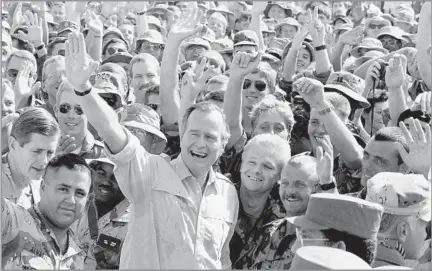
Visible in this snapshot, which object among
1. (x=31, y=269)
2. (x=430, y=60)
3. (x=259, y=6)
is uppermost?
(x=259, y=6)

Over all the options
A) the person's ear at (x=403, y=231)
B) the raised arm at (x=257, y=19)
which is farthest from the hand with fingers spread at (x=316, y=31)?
the person's ear at (x=403, y=231)

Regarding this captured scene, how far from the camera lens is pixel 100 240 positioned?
14.1ft

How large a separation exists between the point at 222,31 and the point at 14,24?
2.64 meters

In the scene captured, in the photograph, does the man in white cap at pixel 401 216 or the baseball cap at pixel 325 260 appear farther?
the man in white cap at pixel 401 216

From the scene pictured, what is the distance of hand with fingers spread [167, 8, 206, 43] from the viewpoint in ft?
17.0

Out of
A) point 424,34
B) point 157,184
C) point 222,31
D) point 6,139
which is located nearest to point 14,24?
point 222,31

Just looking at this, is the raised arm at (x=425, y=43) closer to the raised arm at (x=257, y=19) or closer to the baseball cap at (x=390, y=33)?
the baseball cap at (x=390, y=33)

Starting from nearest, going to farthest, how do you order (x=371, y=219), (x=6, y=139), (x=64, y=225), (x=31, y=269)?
(x=371, y=219) < (x=31, y=269) < (x=64, y=225) < (x=6, y=139)

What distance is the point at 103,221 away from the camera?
4.38 metres

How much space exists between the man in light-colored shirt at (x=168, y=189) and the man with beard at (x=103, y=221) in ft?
1.67

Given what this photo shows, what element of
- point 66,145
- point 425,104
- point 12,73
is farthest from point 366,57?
point 66,145

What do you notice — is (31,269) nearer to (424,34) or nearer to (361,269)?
(361,269)

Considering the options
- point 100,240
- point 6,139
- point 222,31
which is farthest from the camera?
point 222,31

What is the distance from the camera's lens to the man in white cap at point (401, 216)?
3271 mm
